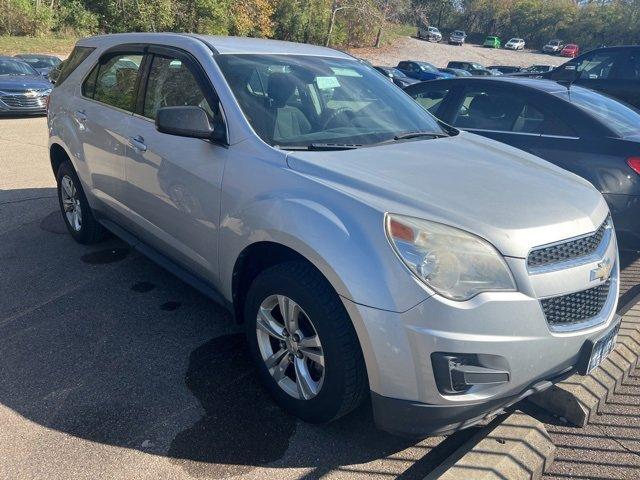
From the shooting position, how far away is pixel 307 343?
2.54 m

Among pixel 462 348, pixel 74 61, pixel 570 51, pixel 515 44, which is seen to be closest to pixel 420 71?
pixel 74 61

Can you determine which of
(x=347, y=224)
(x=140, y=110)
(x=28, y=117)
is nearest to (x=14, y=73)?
(x=28, y=117)

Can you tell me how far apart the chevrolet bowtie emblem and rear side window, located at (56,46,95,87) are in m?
4.24

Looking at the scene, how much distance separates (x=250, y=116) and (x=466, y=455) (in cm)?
203

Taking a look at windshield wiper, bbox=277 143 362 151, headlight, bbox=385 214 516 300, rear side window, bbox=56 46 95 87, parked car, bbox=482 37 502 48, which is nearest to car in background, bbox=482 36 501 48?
parked car, bbox=482 37 502 48

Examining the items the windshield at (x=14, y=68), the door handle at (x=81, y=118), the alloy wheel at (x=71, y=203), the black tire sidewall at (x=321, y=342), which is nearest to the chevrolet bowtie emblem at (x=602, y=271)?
the black tire sidewall at (x=321, y=342)

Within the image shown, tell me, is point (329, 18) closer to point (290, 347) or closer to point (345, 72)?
point (345, 72)

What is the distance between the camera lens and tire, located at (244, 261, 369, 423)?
2318mm

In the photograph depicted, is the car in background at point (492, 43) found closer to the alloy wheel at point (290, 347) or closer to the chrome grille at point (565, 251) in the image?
the chrome grille at point (565, 251)

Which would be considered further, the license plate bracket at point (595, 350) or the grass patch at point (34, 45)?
the grass patch at point (34, 45)

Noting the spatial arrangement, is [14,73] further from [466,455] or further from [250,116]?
[466,455]

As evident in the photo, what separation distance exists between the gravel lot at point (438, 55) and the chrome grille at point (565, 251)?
42.3 m

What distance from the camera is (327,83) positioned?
352 centimetres

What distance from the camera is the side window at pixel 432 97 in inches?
220
